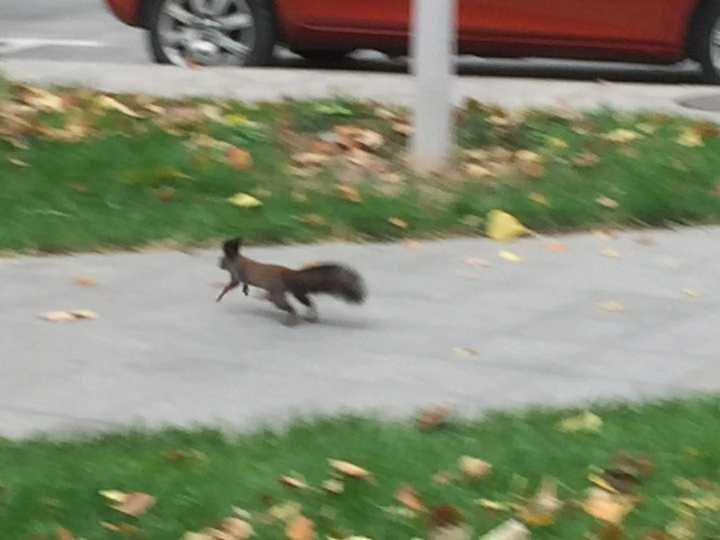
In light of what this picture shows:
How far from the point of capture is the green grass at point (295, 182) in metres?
7.80

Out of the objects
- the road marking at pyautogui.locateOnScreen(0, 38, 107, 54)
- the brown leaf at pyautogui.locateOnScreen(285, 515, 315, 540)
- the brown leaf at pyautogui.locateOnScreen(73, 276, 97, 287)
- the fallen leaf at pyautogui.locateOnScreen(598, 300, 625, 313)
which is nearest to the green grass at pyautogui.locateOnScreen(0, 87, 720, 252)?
the brown leaf at pyautogui.locateOnScreen(73, 276, 97, 287)

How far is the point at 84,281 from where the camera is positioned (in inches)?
277

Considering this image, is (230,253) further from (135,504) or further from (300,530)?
(300,530)

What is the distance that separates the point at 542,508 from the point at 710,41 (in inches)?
297

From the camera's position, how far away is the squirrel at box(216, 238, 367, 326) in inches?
247

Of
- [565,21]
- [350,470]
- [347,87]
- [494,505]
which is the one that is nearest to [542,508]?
[494,505]

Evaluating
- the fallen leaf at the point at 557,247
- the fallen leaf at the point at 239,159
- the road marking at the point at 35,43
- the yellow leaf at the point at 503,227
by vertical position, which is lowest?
the road marking at the point at 35,43

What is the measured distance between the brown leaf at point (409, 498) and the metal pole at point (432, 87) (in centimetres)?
411

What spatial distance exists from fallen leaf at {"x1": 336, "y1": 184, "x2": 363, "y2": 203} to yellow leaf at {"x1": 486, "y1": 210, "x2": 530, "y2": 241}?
1.96ft

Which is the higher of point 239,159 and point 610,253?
point 239,159

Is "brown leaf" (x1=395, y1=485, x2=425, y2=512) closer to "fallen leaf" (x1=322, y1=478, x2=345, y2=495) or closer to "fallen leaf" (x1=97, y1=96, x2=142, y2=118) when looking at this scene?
"fallen leaf" (x1=322, y1=478, x2=345, y2=495)

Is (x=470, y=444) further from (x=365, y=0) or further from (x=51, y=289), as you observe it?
(x=365, y=0)

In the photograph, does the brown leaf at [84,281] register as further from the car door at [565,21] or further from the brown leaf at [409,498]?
the car door at [565,21]

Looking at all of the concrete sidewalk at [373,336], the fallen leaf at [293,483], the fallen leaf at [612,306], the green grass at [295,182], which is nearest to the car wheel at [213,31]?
the green grass at [295,182]
